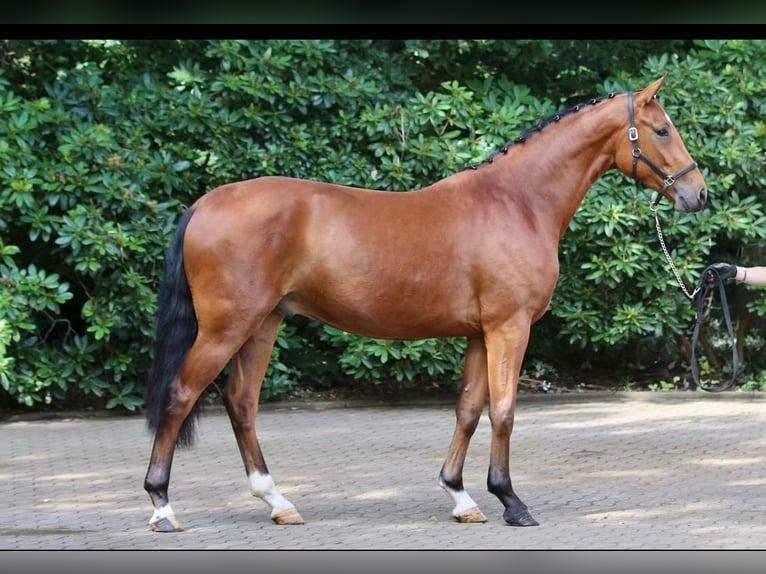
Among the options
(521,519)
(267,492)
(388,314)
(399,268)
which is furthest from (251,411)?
(521,519)

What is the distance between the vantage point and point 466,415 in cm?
596

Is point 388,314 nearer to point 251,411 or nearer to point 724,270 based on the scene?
point 251,411

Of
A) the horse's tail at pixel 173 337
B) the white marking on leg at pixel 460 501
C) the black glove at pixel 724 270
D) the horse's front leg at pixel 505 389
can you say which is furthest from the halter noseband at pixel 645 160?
the horse's tail at pixel 173 337

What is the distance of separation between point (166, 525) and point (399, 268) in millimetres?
1595

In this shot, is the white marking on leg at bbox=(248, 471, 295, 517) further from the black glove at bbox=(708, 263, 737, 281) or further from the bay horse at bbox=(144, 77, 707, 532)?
the black glove at bbox=(708, 263, 737, 281)

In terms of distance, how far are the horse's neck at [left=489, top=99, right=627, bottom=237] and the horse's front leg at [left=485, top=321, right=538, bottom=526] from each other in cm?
60

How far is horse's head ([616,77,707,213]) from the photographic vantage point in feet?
19.2

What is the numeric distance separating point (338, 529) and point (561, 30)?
2515 mm

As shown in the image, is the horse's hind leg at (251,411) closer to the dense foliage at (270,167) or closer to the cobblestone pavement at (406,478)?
the cobblestone pavement at (406,478)

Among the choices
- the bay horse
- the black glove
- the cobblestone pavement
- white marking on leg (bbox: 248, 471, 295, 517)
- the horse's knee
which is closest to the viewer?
the cobblestone pavement

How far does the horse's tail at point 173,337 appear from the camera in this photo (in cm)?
564

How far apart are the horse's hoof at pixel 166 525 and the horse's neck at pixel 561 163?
223cm

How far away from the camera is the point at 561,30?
447 cm

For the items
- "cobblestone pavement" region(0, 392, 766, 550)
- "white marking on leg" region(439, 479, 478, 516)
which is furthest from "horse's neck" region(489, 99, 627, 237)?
"cobblestone pavement" region(0, 392, 766, 550)
